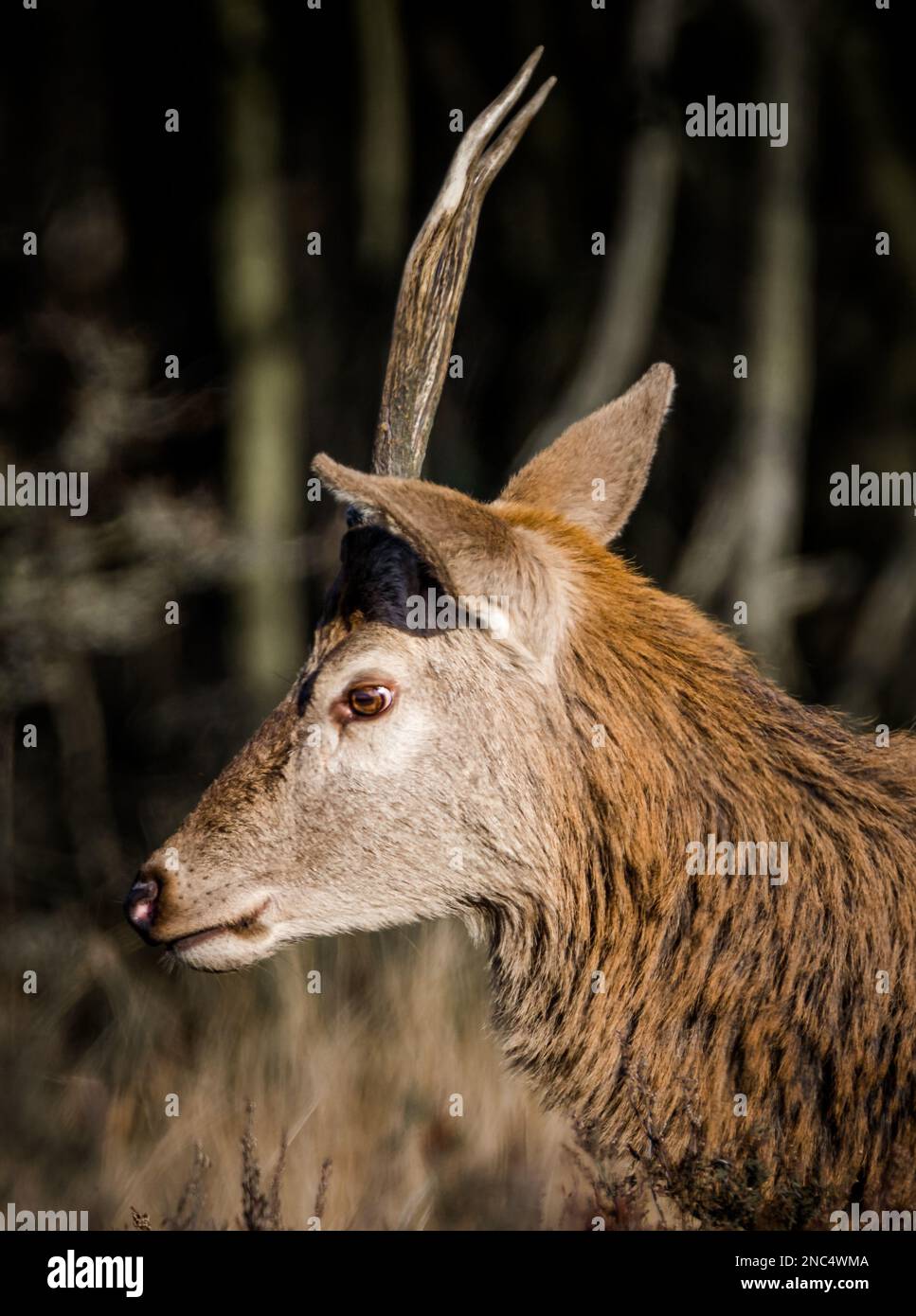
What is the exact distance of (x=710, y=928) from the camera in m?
4.00

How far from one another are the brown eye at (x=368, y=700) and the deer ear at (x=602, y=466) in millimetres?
833

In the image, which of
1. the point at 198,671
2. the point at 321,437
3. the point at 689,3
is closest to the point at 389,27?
the point at 689,3

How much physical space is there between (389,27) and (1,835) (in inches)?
221

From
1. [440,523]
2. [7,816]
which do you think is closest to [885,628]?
[7,816]

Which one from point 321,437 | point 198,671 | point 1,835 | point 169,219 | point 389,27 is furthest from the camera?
point 169,219

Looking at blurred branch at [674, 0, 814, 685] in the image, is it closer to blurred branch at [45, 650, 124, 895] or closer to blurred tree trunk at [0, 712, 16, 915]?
blurred branch at [45, 650, 124, 895]

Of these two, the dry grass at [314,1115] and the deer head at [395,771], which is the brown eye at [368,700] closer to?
the deer head at [395,771]

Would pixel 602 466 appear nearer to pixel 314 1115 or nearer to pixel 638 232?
pixel 314 1115

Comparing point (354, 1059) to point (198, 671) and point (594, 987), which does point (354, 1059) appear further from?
point (198, 671)

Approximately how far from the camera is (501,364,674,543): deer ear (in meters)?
4.68

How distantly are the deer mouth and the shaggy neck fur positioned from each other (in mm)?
583

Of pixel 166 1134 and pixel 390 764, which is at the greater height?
pixel 390 764

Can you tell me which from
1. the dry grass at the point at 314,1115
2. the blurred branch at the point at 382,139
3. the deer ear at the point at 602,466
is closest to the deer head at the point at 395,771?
the deer ear at the point at 602,466

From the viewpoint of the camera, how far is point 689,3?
437 inches
